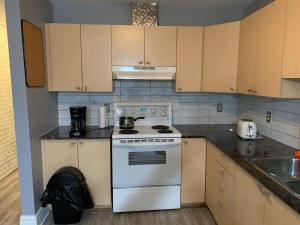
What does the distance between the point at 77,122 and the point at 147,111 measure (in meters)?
0.94

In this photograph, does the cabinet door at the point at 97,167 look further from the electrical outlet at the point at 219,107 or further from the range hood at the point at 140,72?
the electrical outlet at the point at 219,107

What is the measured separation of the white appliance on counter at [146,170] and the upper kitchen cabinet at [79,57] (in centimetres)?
73

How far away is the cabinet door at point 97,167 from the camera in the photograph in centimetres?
255

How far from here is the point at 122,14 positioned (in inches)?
116

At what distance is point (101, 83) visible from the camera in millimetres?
2768

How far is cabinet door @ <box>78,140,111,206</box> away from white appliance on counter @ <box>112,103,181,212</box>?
4.3 inches

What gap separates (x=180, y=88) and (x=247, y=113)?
0.95m

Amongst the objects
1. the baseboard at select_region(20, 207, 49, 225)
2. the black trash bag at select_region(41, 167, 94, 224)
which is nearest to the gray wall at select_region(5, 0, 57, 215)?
the baseboard at select_region(20, 207, 49, 225)

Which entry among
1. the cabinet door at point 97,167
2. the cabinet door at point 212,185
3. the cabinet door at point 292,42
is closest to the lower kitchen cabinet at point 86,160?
the cabinet door at point 97,167

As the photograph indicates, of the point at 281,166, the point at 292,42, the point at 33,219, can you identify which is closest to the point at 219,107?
the point at 281,166

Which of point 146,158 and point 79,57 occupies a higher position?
point 79,57

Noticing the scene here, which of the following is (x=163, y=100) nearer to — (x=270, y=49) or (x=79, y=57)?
(x=79, y=57)

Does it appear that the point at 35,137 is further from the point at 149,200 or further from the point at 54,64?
the point at 149,200

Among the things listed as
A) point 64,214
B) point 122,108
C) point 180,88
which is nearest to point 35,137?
point 64,214
